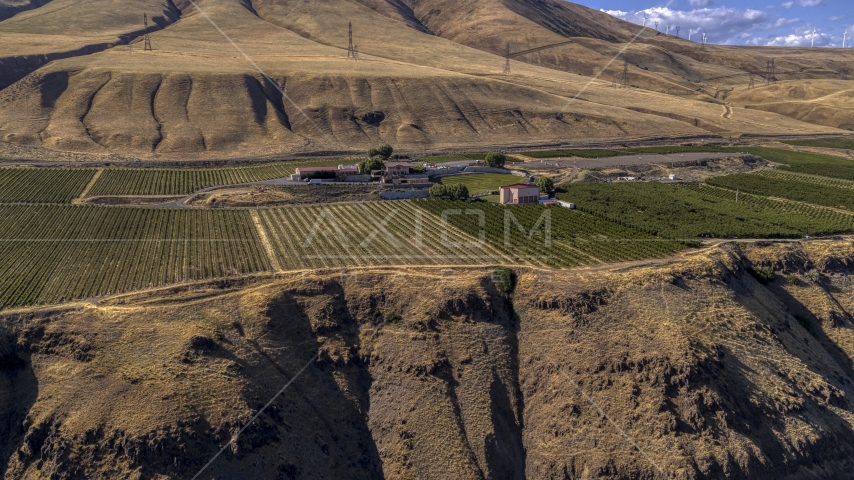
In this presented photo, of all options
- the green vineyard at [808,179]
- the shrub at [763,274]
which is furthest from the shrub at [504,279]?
the green vineyard at [808,179]

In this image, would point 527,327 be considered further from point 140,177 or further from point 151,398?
point 140,177

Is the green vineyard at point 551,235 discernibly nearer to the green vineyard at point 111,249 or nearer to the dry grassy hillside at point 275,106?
the green vineyard at point 111,249

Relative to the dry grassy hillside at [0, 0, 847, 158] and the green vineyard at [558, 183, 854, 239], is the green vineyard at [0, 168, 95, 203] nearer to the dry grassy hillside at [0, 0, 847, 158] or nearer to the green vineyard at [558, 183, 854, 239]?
the dry grassy hillside at [0, 0, 847, 158]

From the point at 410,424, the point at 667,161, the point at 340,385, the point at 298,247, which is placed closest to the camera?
the point at 410,424

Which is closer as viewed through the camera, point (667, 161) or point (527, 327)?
point (527, 327)

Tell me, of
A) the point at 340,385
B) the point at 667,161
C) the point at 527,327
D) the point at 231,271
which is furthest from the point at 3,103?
the point at 667,161

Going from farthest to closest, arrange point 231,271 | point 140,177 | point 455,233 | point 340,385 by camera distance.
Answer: point 140,177
point 455,233
point 231,271
point 340,385
